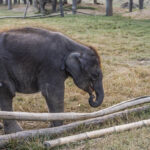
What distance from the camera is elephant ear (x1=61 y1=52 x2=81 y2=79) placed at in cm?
405

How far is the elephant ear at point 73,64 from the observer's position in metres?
4.05

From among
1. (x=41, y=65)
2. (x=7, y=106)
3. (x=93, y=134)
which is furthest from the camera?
(x=7, y=106)

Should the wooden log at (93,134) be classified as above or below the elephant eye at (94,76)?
below

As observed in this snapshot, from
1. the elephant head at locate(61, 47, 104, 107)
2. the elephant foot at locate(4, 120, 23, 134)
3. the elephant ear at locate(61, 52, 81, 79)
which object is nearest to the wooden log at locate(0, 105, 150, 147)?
the elephant head at locate(61, 47, 104, 107)

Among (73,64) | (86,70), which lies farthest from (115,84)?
(73,64)

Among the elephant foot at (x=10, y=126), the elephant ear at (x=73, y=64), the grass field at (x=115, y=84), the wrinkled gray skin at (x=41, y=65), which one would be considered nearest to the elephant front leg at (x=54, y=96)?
the wrinkled gray skin at (x=41, y=65)

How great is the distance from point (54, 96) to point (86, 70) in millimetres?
513

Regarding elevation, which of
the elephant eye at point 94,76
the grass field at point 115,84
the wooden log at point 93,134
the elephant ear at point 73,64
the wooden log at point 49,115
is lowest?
the grass field at point 115,84

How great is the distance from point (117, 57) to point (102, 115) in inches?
185

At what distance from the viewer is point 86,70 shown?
13.6ft

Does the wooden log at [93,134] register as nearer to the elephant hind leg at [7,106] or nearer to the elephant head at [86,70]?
the elephant head at [86,70]

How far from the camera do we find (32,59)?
13.2 feet

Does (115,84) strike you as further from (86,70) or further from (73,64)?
(73,64)

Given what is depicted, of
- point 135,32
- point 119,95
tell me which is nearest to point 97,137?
point 119,95
